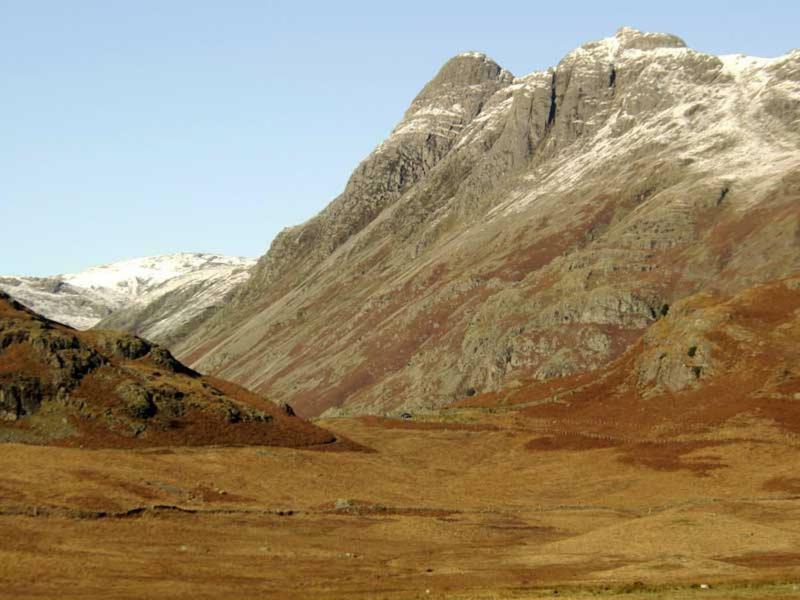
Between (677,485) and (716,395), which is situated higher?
(716,395)

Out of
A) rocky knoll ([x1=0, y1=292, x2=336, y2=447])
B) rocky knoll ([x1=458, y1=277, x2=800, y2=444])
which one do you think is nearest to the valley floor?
rocky knoll ([x1=0, y1=292, x2=336, y2=447])

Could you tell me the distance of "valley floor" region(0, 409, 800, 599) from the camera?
55844 mm

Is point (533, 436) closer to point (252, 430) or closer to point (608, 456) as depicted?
point (608, 456)

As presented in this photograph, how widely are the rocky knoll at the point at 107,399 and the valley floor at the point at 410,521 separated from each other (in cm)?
546

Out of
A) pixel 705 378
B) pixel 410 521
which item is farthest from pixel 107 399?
pixel 705 378

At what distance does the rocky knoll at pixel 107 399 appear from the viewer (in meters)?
108

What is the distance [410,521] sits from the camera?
3248 inches

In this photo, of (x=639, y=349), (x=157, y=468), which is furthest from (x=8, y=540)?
(x=639, y=349)

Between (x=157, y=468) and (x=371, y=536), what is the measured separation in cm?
2806

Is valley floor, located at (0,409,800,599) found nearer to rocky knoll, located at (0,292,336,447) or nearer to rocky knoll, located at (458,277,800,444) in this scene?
rocky knoll, located at (0,292,336,447)

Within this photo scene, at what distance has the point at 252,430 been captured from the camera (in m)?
118

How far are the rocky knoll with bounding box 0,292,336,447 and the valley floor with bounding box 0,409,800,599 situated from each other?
5461mm

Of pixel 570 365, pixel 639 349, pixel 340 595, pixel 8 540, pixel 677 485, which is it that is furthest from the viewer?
pixel 570 365

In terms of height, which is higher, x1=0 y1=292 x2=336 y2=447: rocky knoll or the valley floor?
x1=0 y1=292 x2=336 y2=447: rocky knoll
